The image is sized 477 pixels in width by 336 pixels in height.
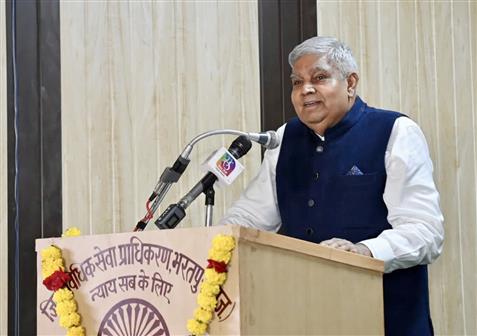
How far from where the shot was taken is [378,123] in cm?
285

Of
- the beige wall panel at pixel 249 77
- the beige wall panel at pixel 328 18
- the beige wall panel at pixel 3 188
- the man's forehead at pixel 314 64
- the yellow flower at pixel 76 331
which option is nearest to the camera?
the yellow flower at pixel 76 331

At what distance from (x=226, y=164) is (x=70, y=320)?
1.95 feet

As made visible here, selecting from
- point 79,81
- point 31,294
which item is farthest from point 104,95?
point 31,294

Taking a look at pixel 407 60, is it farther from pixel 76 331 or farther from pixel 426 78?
pixel 76 331

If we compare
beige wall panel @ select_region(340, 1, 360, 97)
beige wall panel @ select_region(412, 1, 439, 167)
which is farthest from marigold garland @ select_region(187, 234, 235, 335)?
beige wall panel @ select_region(412, 1, 439, 167)

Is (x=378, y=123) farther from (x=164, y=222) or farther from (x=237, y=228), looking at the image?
(x=237, y=228)

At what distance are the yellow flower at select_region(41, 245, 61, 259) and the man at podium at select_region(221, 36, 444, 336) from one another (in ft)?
2.95

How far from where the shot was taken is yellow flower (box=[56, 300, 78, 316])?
2.12m

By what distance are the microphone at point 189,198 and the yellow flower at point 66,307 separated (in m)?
0.33

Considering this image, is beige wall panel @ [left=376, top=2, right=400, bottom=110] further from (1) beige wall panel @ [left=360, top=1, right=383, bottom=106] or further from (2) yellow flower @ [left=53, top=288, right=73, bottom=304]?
(2) yellow flower @ [left=53, top=288, right=73, bottom=304]

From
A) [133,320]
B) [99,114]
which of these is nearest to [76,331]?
[133,320]

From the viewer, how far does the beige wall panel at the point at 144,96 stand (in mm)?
3502

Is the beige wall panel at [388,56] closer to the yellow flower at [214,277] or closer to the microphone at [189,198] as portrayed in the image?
the microphone at [189,198]

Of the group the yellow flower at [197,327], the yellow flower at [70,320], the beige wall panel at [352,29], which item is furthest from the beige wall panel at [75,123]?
the yellow flower at [197,327]
